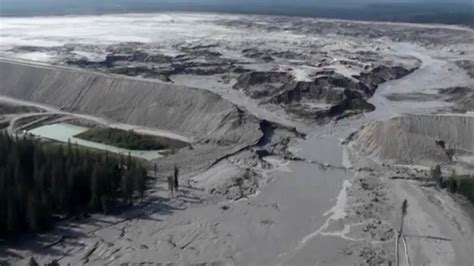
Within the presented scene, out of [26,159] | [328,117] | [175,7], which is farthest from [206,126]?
[175,7]

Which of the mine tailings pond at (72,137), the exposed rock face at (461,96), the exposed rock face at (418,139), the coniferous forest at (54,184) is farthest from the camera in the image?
the exposed rock face at (461,96)

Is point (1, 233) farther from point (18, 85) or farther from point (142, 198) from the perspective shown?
point (18, 85)

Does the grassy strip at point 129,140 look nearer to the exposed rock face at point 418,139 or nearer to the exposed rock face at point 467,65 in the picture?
the exposed rock face at point 418,139

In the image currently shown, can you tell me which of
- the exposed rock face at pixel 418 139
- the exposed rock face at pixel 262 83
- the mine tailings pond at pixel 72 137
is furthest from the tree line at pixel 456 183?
the exposed rock face at pixel 262 83

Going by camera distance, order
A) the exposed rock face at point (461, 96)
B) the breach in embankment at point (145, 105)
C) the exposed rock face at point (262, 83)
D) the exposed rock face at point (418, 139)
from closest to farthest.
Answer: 1. the exposed rock face at point (418, 139)
2. the breach in embankment at point (145, 105)
3. the exposed rock face at point (461, 96)
4. the exposed rock face at point (262, 83)

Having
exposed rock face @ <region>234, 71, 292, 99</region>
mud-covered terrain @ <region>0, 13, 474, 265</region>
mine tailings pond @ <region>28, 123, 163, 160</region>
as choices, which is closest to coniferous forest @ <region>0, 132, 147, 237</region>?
mud-covered terrain @ <region>0, 13, 474, 265</region>

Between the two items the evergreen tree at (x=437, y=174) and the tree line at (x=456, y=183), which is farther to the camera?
the evergreen tree at (x=437, y=174)

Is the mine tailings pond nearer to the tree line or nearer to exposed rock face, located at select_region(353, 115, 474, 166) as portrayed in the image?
exposed rock face, located at select_region(353, 115, 474, 166)
